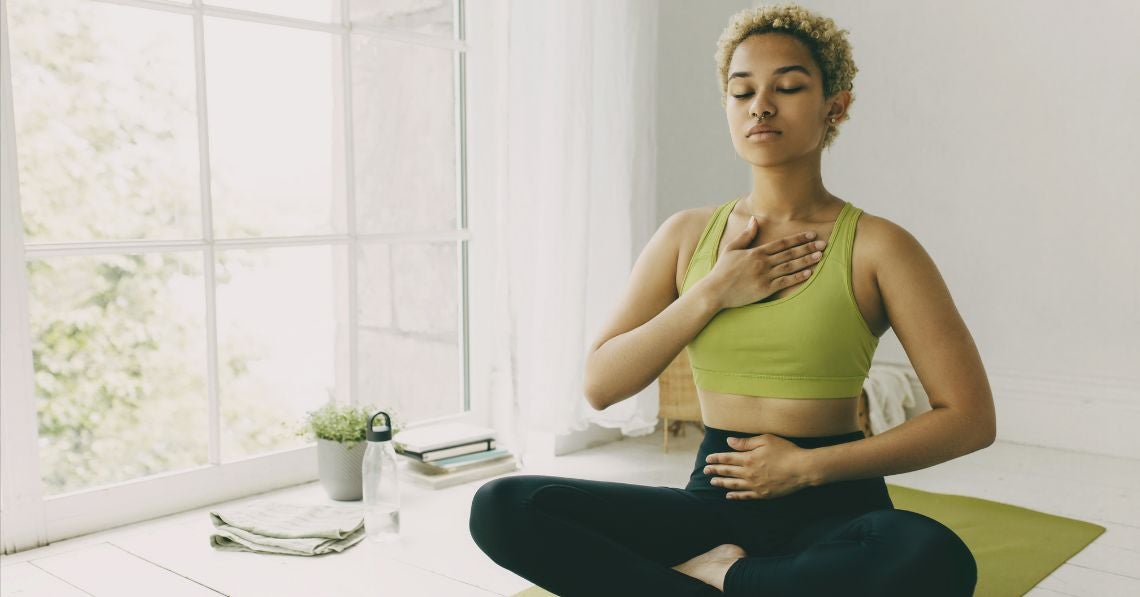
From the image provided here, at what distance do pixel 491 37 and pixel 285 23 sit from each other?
665mm

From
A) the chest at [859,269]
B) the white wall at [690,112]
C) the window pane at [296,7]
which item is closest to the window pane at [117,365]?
the window pane at [296,7]

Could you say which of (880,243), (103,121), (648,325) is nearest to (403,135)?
(103,121)

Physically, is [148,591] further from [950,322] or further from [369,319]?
[950,322]

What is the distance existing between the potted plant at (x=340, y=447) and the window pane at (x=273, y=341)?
14 cm

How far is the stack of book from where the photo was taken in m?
2.77

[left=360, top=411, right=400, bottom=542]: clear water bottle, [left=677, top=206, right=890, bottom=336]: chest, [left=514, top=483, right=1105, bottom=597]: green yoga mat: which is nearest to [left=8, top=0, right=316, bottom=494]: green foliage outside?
[left=360, top=411, right=400, bottom=542]: clear water bottle

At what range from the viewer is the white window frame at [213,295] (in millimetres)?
2334

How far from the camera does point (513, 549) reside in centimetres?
153

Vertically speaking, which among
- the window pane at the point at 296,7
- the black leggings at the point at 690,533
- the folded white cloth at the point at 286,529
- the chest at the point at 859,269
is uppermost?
the window pane at the point at 296,7

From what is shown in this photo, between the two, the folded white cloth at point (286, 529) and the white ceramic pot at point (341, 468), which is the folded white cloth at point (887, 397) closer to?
the white ceramic pot at point (341, 468)

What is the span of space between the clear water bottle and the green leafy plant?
0.23 meters

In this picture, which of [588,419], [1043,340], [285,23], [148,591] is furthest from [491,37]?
[1043,340]

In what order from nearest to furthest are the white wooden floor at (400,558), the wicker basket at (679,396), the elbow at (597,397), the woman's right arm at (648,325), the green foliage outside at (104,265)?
the woman's right arm at (648,325)
the elbow at (597,397)
the white wooden floor at (400,558)
the green foliage outside at (104,265)
the wicker basket at (679,396)

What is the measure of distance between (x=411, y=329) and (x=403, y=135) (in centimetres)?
59
